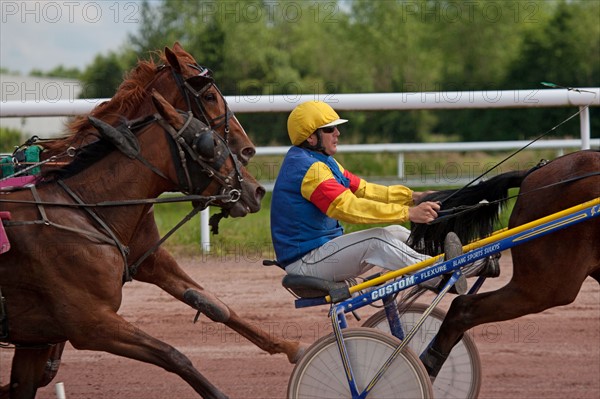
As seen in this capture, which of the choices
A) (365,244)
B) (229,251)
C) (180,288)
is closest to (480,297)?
(365,244)

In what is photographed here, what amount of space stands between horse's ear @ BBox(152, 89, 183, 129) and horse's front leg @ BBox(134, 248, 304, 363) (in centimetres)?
87

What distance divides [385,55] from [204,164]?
41.5 meters

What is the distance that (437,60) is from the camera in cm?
4622

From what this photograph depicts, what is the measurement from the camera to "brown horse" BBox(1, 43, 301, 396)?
452 centimetres

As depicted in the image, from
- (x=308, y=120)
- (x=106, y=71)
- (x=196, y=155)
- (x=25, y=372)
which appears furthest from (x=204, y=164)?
(x=106, y=71)

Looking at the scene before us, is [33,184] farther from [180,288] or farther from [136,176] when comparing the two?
[180,288]

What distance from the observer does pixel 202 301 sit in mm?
4824

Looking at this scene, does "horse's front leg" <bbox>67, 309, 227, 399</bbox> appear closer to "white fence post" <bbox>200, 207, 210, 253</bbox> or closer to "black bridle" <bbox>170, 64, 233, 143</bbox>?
"black bridle" <bbox>170, 64, 233, 143</bbox>

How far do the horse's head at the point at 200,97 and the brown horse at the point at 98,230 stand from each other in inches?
5.1

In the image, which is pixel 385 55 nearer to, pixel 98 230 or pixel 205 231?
pixel 205 231

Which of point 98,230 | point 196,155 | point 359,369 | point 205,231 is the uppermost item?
point 196,155

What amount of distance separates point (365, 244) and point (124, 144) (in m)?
1.18

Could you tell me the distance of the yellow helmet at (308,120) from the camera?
4.34m

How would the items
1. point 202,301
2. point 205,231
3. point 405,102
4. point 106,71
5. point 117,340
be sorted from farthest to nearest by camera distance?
point 106,71 → point 205,231 → point 405,102 → point 202,301 → point 117,340
